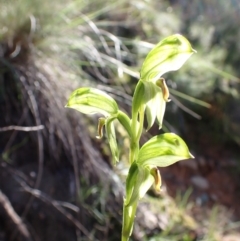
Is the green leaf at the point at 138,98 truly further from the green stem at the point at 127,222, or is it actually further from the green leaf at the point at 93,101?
the green stem at the point at 127,222

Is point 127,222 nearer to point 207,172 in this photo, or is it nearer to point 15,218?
point 15,218

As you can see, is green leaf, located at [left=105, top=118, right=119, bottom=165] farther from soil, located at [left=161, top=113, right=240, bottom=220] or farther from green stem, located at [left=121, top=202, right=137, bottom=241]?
soil, located at [left=161, top=113, right=240, bottom=220]

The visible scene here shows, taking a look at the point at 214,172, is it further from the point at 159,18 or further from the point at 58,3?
the point at 58,3

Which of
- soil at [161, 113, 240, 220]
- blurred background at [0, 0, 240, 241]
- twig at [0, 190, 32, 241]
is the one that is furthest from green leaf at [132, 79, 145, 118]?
soil at [161, 113, 240, 220]

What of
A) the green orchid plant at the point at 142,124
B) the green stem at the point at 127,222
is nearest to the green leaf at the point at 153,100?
the green orchid plant at the point at 142,124

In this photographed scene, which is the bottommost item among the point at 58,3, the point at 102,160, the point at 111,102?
the point at 102,160

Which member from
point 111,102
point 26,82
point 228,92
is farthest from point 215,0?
point 111,102
